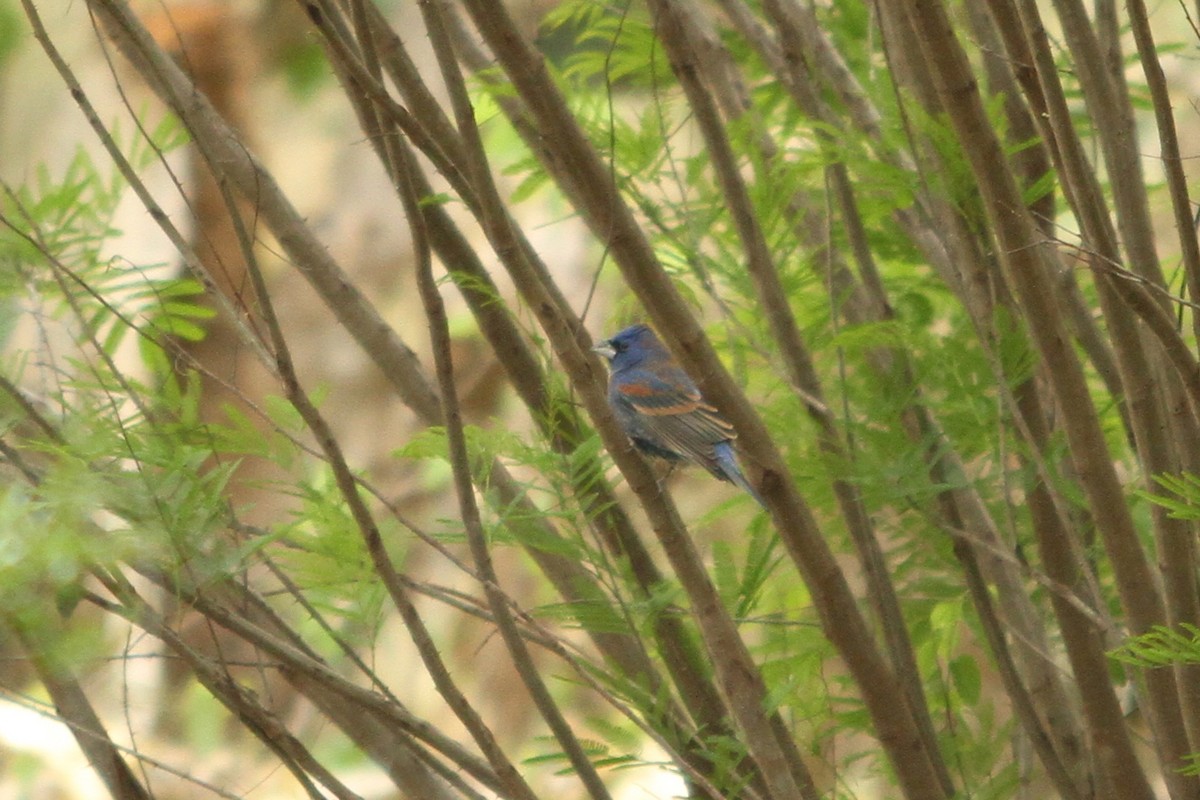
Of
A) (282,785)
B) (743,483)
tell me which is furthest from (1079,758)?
(282,785)

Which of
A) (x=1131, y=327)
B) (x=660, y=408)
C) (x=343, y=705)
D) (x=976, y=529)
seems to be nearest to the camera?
(x=1131, y=327)

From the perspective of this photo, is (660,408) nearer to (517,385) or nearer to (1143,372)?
(517,385)

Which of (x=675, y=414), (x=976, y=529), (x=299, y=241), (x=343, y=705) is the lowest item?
(x=343, y=705)

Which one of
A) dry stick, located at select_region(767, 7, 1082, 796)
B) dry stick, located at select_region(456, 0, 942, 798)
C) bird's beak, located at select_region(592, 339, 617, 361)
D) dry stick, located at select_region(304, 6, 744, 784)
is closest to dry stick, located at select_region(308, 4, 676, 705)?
dry stick, located at select_region(304, 6, 744, 784)

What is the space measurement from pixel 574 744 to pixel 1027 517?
4.32 feet

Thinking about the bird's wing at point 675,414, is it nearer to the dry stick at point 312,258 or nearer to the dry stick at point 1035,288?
the dry stick at point 312,258

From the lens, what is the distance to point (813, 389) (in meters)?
2.23

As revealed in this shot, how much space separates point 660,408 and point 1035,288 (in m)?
2.16

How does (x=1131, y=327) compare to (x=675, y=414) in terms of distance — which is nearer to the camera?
(x=1131, y=327)

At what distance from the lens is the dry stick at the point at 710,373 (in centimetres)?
156

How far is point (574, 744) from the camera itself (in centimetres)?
165

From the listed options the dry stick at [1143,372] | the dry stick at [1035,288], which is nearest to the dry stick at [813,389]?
the dry stick at [1035,288]

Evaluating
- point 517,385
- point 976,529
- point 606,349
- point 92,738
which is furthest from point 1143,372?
point 606,349

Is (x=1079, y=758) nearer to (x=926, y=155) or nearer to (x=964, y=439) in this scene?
(x=964, y=439)
